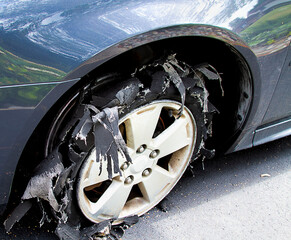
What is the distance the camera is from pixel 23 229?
192cm

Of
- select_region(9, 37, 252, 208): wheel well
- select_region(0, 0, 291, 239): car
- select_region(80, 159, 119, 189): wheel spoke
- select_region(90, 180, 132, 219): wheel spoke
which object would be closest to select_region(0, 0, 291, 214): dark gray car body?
select_region(0, 0, 291, 239): car

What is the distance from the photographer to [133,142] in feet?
5.90

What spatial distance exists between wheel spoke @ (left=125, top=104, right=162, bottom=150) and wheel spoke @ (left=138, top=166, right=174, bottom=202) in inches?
9.5

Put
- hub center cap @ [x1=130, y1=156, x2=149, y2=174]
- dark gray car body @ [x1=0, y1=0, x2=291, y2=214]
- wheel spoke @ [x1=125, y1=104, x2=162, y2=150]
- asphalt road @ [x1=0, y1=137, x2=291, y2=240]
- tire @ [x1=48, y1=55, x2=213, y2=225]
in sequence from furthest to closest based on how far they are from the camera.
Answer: asphalt road @ [x1=0, y1=137, x2=291, y2=240] < hub center cap @ [x1=130, y1=156, x2=149, y2=174] < wheel spoke @ [x1=125, y1=104, x2=162, y2=150] < tire @ [x1=48, y1=55, x2=213, y2=225] < dark gray car body @ [x1=0, y1=0, x2=291, y2=214]

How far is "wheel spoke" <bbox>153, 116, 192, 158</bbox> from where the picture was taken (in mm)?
1923

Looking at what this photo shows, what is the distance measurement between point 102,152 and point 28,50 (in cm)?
54

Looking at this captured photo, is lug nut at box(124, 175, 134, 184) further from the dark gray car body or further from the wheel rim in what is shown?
the dark gray car body

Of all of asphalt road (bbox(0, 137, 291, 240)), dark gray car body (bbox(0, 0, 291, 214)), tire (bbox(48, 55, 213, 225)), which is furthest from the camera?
asphalt road (bbox(0, 137, 291, 240))

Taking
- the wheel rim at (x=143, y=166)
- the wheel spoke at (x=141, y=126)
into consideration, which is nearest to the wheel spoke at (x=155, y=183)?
the wheel rim at (x=143, y=166)

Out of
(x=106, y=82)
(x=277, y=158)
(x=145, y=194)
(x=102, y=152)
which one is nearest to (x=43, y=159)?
(x=102, y=152)

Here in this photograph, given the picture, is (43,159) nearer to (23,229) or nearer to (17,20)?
(23,229)

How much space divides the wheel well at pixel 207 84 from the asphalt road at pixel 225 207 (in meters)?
0.28

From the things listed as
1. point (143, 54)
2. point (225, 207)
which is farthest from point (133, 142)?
point (225, 207)

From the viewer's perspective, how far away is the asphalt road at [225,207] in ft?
6.46
